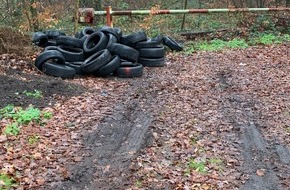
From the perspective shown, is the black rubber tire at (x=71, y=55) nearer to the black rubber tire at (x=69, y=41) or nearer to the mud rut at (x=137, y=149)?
the black rubber tire at (x=69, y=41)

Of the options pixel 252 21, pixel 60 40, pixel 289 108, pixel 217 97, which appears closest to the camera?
pixel 289 108

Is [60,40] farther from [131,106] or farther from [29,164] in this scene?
[29,164]

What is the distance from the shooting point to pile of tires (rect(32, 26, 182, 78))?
34.0ft

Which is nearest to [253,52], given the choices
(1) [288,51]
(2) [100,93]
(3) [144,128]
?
(1) [288,51]

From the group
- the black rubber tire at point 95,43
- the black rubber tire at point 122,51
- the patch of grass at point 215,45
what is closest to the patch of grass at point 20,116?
the black rubber tire at point 95,43

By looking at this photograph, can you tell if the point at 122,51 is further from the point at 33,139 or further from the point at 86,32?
the point at 33,139

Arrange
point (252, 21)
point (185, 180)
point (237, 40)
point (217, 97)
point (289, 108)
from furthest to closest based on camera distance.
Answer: point (252, 21) → point (237, 40) → point (217, 97) → point (289, 108) → point (185, 180)

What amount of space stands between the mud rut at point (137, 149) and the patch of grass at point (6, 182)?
1.84 ft

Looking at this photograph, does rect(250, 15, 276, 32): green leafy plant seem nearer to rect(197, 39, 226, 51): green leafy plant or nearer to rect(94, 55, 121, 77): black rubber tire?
rect(197, 39, 226, 51): green leafy plant

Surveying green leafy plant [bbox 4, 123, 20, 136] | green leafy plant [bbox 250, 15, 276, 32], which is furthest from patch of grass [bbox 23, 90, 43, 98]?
green leafy plant [bbox 250, 15, 276, 32]

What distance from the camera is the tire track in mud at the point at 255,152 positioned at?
18.3 feet

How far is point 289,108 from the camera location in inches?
331

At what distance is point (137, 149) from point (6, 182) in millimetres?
1975

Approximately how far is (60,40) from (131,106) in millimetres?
4147
